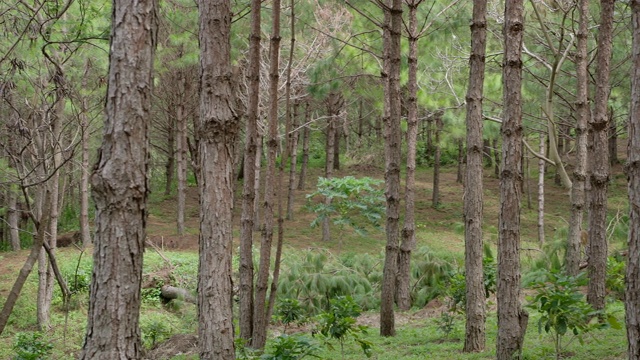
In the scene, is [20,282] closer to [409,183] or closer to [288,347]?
[288,347]

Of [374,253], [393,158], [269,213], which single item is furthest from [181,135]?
[269,213]

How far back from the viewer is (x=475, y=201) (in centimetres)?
655

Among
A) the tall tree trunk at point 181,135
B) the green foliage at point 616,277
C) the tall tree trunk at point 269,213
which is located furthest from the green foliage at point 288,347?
the tall tree trunk at point 181,135

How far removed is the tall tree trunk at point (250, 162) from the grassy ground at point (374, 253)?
61.4 inches

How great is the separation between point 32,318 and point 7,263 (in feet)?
16.8

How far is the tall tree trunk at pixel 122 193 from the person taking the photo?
11.0 ft

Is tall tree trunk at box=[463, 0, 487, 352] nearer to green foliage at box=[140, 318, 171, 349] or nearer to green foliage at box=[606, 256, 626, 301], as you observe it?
green foliage at box=[606, 256, 626, 301]

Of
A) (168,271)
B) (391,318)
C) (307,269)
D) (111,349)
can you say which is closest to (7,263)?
(168,271)

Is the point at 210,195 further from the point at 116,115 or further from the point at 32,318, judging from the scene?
the point at 32,318

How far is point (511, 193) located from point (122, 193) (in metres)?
3.33

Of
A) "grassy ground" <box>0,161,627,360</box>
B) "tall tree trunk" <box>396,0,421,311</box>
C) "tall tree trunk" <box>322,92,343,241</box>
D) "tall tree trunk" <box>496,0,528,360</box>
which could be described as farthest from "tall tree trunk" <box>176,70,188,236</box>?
"tall tree trunk" <box>496,0,528,360</box>

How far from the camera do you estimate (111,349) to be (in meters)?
3.32

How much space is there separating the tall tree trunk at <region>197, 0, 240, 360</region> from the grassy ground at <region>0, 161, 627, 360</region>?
9.79ft

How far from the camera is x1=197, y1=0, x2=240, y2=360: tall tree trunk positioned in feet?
14.4
